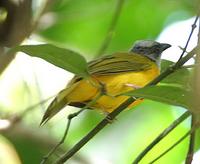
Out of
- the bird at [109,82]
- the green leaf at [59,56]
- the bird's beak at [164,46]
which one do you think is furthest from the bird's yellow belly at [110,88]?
the green leaf at [59,56]

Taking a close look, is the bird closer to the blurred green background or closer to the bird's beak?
the bird's beak

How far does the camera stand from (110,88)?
12.6ft

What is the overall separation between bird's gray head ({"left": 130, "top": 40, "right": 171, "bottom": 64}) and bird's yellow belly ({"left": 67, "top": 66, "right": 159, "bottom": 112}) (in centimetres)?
79

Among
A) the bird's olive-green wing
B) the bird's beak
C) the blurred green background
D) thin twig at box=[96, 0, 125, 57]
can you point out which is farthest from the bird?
the blurred green background

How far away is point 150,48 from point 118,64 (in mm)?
1118

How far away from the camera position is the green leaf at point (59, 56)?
232 cm

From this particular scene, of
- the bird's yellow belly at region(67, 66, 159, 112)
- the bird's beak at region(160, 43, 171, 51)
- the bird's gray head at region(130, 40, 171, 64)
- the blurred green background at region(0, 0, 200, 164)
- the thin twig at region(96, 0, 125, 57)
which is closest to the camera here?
the thin twig at region(96, 0, 125, 57)

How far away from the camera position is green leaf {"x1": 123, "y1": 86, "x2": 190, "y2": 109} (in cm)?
237

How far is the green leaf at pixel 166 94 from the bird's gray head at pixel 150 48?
237cm

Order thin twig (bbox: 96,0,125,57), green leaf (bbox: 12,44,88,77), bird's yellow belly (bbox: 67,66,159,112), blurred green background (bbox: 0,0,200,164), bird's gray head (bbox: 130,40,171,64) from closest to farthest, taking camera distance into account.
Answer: green leaf (bbox: 12,44,88,77)
thin twig (bbox: 96,0,125,57)
bird's yellow belly (bbox: 67,66,159,112)
blurred green background (bbox: 0,0,200,164)
bird's gray head (bbox: 130,40,171,64)

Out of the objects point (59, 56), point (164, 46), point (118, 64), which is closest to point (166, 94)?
point (59, 56)

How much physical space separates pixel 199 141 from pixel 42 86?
173 cm

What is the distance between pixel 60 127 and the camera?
5.13 m

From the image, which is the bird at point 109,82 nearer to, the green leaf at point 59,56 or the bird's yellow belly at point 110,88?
the bird's yellow belly at point 110,88
